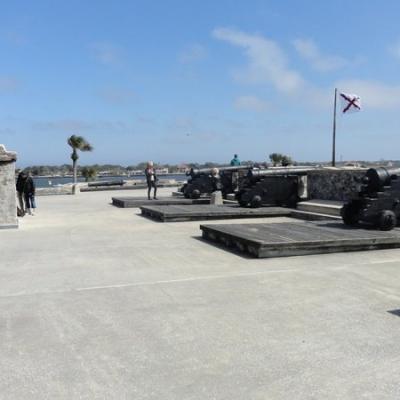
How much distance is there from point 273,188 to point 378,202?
20.2 ft

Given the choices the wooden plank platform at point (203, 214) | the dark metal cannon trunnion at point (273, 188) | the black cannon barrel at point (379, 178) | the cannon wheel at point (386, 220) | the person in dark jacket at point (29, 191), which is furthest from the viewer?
the dark metal cannon trunnion at point (273, 188)

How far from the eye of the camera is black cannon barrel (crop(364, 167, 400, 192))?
9.25 m

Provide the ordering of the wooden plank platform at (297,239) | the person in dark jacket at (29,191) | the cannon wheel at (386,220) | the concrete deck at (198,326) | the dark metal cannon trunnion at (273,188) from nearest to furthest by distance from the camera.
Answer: the concrete deck at (198,326) → the wooden plank platform at (297,239) → the cannon wheel at (386,220) → the person in dark jacket at (29,191) → the dark metal cannon trunnion at (273,188)

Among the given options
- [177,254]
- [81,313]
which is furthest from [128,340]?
[177,254]

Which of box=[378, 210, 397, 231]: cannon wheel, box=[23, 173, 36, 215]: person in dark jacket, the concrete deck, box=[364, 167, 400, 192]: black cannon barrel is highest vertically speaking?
box=[364, 167, 400, 192]: black cannon barrel

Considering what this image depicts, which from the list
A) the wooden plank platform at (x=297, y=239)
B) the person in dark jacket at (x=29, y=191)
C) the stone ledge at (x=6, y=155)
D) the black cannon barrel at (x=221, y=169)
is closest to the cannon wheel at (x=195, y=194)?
the black cannon barrel at (x=221, y=169)

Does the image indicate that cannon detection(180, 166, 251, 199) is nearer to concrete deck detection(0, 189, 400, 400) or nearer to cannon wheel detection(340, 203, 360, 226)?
cannon wheel detection(340, 203, 360, 226)

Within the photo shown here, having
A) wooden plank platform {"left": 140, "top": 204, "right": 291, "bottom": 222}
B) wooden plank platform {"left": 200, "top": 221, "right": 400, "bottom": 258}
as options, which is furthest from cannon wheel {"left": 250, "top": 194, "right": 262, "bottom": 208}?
wooden plank platform {"left": 200, "top": 221, "right": 400, "bottom": 258}

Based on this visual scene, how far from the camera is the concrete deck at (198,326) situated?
3.06 m

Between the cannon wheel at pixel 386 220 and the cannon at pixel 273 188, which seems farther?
the cannon at pixel 273 188

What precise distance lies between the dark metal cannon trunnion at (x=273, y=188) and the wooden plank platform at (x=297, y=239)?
578cm

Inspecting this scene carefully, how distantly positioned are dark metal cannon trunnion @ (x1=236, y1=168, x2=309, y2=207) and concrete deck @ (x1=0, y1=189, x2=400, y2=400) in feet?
23.9

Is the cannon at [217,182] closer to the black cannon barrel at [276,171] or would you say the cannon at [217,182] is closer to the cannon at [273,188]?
the black cannon barrel at [276,171]

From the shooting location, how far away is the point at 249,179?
15180 mm
